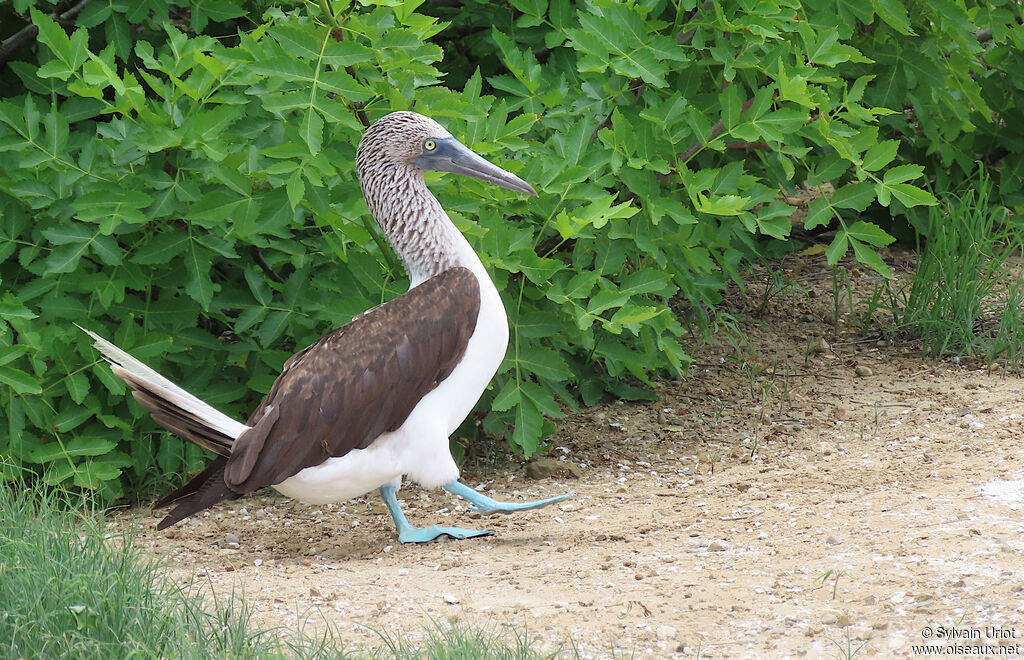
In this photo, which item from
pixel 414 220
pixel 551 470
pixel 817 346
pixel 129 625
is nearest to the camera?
pixel 129 625

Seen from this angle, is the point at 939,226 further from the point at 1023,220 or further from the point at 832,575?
the point at 832,575

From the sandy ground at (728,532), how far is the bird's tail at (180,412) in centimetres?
44

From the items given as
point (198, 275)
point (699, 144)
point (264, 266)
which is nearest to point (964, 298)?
point (699, 144)

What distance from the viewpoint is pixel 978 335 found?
5887mm

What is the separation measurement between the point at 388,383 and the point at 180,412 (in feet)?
2.37

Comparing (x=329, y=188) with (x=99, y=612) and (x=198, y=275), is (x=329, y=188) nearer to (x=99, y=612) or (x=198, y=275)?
(x=198, y=275)

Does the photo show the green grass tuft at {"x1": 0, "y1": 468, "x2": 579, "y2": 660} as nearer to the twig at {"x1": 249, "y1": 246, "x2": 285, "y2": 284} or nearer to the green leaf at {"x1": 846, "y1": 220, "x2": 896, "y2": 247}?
the twig at {"x1": 249, "y1": 246, "x2": 285, "y2": 284}

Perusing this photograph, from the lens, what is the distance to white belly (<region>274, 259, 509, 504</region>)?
159 inches

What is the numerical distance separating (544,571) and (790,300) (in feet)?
11.3

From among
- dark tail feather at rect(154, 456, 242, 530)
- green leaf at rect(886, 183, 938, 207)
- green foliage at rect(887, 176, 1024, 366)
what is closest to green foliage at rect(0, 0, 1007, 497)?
green leaf at rect(886, 183, 938, 207)

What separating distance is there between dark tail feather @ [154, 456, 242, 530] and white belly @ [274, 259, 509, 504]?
21 centimetres

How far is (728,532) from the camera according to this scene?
4055mm

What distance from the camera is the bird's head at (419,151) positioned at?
421 centimetres

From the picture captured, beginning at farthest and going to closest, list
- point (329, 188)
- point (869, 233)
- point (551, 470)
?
point (551, 470) < point (869, 233) < point (329, 188)
